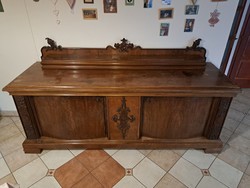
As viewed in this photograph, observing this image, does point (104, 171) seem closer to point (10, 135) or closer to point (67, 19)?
point (10, 135)

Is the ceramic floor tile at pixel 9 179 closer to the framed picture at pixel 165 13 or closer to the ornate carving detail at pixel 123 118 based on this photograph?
the ornate carving detail at pixel 123 118

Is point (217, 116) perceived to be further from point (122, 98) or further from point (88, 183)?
point (88, 183)

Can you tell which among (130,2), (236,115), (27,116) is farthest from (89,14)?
(236,115)

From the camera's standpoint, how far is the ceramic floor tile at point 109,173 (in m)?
1.40

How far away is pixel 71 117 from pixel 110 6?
3.58ft

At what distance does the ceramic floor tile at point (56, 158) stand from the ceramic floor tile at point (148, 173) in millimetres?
679

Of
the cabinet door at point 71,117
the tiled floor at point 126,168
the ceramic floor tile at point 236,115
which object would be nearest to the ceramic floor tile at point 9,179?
the tiled floor at point 126,168

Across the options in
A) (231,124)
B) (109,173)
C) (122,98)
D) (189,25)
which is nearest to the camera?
(122,98)

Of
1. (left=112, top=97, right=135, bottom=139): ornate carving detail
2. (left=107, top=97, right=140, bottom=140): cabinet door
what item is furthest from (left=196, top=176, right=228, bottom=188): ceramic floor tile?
(left=112, top=97, right=135, bottom=139): ornate carving detail

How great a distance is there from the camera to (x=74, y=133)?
1.59 m

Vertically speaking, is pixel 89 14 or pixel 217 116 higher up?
pixel 89 14

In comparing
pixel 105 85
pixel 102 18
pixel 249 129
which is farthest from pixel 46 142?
pixel 249 129

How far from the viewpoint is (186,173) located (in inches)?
57.9

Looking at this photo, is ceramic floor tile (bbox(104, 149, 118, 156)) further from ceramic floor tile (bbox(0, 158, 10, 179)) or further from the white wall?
the white wall
